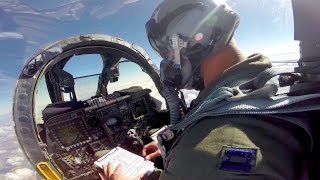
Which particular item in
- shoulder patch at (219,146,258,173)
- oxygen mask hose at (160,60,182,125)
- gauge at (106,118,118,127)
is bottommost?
gauge at (106,118,118,127)

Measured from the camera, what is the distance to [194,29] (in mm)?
1835

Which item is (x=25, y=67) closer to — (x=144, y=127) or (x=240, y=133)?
(x=144, y=127)

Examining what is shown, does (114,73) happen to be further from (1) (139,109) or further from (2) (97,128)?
(2) (97,128)

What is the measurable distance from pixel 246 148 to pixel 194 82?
0.82 m

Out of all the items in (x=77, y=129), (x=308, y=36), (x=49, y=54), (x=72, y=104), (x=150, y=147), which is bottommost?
(x=150, y=147)

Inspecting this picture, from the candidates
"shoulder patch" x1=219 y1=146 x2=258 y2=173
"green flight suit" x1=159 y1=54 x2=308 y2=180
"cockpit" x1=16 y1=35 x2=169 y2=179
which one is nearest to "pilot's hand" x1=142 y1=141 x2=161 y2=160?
"cockpit" x1=16 y1=35 x2=169 y2=179

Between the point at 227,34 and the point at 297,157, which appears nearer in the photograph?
the point at 297,157

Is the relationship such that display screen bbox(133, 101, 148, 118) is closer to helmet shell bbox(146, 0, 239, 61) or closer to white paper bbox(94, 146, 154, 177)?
white paper bbox(94, 146, 154, 177)

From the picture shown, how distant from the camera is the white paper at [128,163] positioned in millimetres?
2273

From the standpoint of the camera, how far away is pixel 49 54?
13.1 ft

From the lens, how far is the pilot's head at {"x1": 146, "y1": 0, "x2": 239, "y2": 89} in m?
1.83

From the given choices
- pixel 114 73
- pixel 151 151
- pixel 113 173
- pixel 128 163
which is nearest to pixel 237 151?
pixel 113 173

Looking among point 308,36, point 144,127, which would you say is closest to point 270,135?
point 308,36

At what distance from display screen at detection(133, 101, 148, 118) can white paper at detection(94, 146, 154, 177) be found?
1997 millimetres
